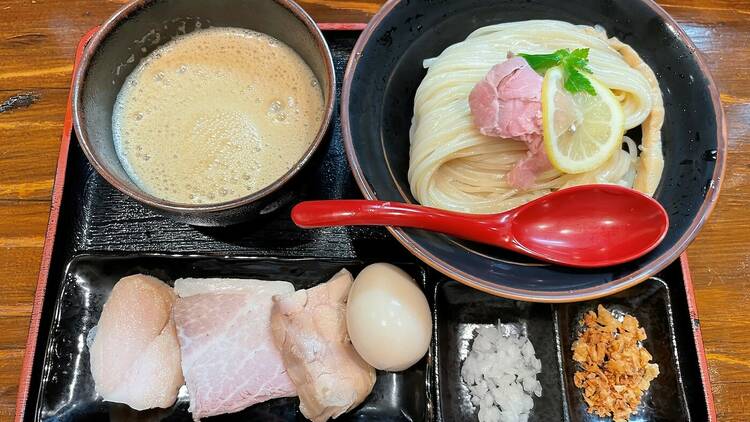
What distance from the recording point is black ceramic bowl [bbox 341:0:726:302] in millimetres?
1430

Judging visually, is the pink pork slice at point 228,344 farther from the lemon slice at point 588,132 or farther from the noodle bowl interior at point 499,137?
the lemon slice at point 588,132

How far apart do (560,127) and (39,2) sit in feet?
6.40

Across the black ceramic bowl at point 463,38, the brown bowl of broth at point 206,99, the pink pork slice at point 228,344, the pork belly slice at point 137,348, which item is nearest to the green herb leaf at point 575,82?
the black ceramic bowl at point 463,38

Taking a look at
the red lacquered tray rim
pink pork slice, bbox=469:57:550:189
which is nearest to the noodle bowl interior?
pink pork slice, bbox=469:57:550:189

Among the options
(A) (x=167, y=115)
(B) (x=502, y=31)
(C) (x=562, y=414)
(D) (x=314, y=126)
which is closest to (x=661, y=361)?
(C) (x=562, y=414)

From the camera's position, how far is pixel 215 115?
161cm

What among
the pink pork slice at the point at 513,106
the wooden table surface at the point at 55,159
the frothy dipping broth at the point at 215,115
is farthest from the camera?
the wooden table surface at the point at 55,159

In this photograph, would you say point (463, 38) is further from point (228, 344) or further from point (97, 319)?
point (97, 319)

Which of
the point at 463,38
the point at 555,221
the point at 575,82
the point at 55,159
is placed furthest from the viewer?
the point at 55,159

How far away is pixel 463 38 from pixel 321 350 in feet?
3.45

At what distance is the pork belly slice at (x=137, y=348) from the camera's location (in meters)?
1.56

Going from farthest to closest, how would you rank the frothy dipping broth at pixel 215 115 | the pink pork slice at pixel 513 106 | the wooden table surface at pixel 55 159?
the wooden table surface at pixel 55 159 → the frothy dipping broth at pixel 215 115 → the pink pork slice at pixel 513 106

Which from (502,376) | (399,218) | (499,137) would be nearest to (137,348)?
(399,218)

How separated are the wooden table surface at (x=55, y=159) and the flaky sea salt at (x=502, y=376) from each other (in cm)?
55
